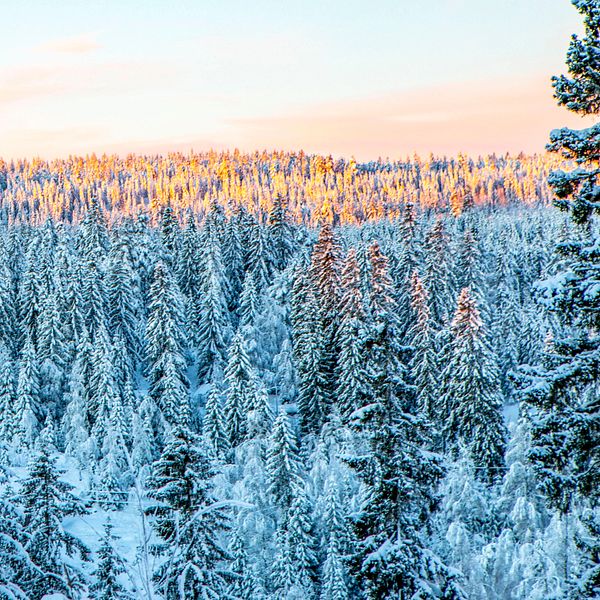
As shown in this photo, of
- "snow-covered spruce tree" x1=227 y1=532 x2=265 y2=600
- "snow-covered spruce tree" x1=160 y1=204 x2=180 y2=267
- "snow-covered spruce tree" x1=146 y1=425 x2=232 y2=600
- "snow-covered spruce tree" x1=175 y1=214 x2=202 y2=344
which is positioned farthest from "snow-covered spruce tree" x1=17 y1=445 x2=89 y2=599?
"snow-covered spruce tree" x1=160 y1=204 x2=180 y2=267

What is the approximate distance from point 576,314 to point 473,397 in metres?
39.5

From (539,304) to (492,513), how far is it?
31.3 metres

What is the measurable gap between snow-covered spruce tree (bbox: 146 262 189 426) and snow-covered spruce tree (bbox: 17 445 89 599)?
3322cm

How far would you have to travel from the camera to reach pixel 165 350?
204ft

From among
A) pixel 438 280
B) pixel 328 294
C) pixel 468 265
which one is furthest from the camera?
pixel 468 265

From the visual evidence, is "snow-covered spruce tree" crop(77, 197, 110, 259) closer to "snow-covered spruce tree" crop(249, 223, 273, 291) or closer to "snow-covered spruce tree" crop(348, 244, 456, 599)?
"snow-covered spruce tree" crop(249, 223, 273, 291)

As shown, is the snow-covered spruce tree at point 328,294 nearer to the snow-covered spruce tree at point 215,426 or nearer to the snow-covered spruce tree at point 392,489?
the snow-covered spruce tree at point 215,426

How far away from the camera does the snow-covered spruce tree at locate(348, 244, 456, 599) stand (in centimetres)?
1672

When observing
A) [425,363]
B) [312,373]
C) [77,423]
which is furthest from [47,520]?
[425,363]

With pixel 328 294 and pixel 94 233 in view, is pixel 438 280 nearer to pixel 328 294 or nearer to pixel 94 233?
pixel 328 294

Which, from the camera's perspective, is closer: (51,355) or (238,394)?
(238,394)

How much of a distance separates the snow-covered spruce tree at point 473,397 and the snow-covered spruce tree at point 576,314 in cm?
3780

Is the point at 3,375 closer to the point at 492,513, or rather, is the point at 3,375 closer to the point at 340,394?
the point at 340,394

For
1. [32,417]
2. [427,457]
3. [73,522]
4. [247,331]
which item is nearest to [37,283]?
[32,417]
